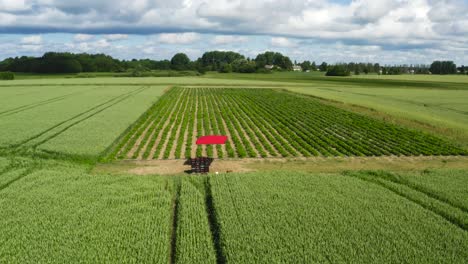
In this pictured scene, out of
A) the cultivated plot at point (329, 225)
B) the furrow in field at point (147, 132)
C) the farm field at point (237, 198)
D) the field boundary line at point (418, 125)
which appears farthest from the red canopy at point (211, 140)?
the field boundary line at point (418, 125)

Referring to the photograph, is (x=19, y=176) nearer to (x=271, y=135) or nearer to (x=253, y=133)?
(x=253, y=133)

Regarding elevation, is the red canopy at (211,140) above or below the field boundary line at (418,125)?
above

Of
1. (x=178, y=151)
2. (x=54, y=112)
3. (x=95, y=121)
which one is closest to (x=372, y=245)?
(x=178, y=151)

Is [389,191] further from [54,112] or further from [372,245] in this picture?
[54,112]

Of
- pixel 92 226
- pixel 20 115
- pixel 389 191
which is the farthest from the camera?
pixel 20 115

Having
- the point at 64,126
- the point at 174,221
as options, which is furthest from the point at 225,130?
the point at 174,221

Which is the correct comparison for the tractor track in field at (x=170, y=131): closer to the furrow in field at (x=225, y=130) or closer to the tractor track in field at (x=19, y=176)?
the furrow in field at (x=225, y=130)

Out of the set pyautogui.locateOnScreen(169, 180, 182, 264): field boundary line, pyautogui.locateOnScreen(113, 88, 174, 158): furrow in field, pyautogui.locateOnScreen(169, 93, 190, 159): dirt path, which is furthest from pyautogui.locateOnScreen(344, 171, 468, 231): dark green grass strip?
pyautogui.locateOnScreen(113, 88, 174, 158): furrow in field
